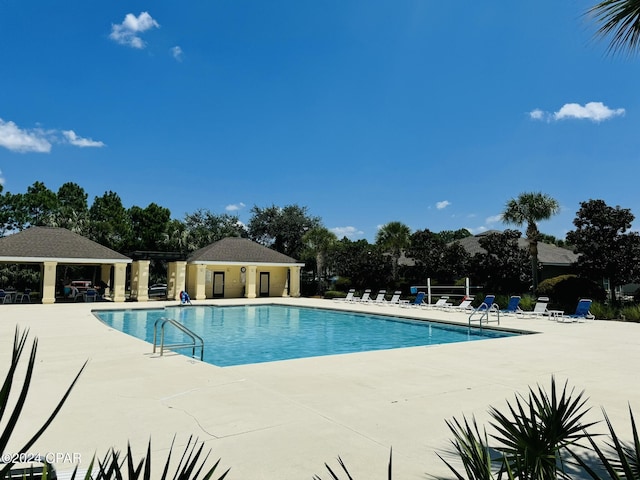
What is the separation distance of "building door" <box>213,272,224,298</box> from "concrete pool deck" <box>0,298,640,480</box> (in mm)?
22333

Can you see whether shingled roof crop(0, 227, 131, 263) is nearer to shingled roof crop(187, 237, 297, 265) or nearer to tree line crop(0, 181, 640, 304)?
shingled roof crop(187, 237, 297, 265)

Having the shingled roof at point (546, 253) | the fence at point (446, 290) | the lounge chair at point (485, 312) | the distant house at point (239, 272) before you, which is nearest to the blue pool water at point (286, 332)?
the lounge chair at point (485, 312)

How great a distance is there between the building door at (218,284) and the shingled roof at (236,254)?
1.72 metres

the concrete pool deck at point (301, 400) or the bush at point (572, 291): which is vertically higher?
the bush at point (572, 291)

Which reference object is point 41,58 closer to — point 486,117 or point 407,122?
point 407,122

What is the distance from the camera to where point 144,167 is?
36.5 metres

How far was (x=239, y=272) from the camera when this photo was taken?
3450cm

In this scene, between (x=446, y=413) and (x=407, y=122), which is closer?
(x=446, y=413)

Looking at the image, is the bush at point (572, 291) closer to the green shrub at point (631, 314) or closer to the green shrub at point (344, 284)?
the green shrub at point (631, 314)

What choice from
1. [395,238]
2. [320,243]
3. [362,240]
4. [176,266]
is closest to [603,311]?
[395,238]

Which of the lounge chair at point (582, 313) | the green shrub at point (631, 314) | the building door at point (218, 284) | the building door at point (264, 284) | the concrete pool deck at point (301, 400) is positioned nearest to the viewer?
the concrete pool deck at point (301, 400)

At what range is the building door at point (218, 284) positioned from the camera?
1318 inches

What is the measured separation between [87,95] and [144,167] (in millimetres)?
12550

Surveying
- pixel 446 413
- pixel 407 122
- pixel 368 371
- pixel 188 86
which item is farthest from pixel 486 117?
pixel 446 413
